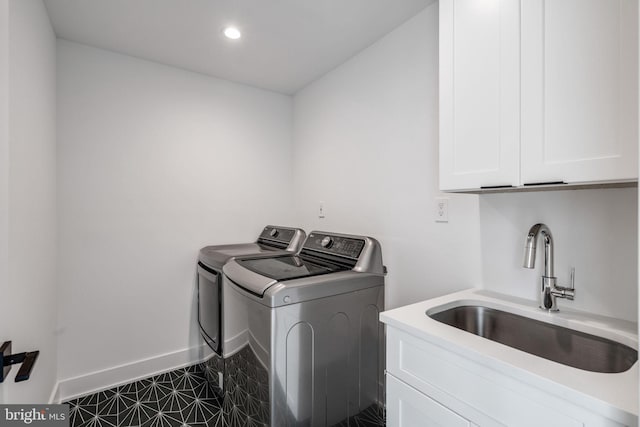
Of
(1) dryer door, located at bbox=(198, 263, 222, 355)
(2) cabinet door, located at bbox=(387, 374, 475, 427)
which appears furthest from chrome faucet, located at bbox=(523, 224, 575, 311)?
Answer: (1) dryer door, located at bbox=(198, 263, 222, 355)

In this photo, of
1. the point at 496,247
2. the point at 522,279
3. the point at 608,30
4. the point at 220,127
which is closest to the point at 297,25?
the point at 220,127

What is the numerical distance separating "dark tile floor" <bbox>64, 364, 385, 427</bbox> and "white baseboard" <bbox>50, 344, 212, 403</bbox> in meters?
0.04

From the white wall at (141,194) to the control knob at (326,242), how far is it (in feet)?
3.02

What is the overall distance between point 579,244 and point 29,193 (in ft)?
7.33

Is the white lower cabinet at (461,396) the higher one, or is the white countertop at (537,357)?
the white countertop at (537,357)

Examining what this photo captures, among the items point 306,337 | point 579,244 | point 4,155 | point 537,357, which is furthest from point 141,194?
point 579,244

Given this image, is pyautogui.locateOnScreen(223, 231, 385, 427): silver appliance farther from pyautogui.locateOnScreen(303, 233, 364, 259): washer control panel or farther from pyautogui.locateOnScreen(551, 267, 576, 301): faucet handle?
pyautogui.locateOnScreen(551, 267, 576, 301): faucet handle

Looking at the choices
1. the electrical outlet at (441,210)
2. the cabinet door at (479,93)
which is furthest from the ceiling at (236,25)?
the electrical outlet at (441,210)

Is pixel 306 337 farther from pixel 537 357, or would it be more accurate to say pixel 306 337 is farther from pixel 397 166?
pixel 397 166

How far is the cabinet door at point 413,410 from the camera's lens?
97cm

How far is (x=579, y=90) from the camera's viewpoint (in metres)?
0.92

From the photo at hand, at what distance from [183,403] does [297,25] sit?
95.3 inches

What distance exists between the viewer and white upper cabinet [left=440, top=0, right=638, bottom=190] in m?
0.86

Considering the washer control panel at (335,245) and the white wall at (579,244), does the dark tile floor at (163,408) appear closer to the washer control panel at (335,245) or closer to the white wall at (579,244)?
the washer control panel at (335,245)
